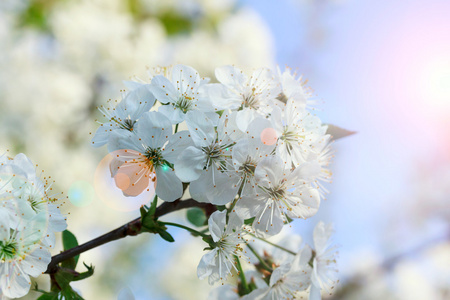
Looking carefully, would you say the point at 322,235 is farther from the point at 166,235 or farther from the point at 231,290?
the point at 166,235

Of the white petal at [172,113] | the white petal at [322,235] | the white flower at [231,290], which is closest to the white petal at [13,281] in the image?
the white petal at [172,113]

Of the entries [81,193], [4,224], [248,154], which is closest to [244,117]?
[248,154]

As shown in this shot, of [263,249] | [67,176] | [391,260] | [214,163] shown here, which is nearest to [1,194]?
[214,163]

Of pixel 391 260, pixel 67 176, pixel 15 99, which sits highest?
pixel 15 99

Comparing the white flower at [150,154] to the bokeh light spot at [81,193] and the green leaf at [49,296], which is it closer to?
the green leaf at [49,296]

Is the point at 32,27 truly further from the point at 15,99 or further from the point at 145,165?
the point at 145,165

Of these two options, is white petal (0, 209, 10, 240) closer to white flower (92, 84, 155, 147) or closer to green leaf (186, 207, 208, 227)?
white flower (92, 84, 155, 147)
